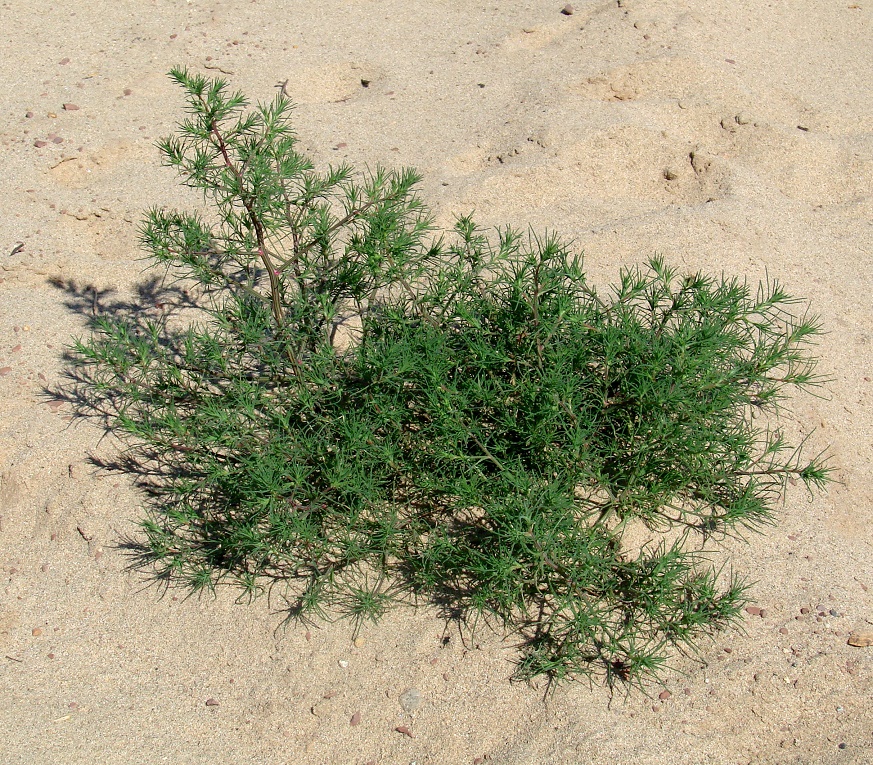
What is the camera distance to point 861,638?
2273 mm

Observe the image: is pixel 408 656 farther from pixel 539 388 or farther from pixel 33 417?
pixel 33 417

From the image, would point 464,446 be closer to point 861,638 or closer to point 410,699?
point 410,699

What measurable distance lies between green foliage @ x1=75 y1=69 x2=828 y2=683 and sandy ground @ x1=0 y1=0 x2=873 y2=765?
0.12 meters

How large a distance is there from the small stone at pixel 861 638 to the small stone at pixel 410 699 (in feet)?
3.63

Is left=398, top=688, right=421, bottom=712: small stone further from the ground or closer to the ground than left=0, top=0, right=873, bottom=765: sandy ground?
closer to the ground

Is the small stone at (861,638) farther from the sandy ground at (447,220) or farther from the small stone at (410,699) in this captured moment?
the small stone at (410,699)

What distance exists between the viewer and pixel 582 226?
3.54m

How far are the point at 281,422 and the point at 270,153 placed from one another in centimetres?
73

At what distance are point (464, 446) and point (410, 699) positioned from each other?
0.65m

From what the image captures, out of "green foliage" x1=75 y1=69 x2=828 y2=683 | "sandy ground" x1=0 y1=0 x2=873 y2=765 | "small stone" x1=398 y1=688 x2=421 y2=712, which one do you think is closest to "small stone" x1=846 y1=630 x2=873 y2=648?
"sandy ground" x1=0 y1=0 x2=873 y2=765

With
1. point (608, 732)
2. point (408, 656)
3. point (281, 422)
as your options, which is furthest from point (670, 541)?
point (281, 422)

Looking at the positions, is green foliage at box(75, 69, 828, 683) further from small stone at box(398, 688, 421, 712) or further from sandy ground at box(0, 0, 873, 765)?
small stone at box(398, 688, 421, 712)

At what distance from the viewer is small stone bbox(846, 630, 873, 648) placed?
226cm

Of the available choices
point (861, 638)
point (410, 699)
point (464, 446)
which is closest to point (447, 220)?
point (464, 446)
